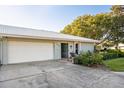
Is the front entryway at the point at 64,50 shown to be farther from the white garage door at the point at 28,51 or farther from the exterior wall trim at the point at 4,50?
the exterior wall trim at the point at 4,50

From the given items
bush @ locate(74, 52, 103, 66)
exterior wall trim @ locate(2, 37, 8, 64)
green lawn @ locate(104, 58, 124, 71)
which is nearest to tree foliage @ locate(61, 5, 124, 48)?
green lawn @ locate(104, 58, 124, 71)

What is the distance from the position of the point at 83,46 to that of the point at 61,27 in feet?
85.4

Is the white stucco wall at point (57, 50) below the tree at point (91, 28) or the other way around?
below

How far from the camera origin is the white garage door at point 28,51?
11.8 metres

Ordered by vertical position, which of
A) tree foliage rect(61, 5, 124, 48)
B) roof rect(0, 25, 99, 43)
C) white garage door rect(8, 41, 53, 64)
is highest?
tree foliage rect(61, 5, 124, 48)

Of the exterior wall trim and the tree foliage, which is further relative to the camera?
the tree foliage

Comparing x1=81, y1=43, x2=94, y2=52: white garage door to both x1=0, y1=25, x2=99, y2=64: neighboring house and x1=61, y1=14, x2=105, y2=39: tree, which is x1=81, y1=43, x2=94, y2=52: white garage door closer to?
x1=0, y1=25, x2=99, y2=64: neighboring house

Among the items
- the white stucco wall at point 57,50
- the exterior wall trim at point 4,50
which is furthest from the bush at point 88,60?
the exterior wall trim at point 4,50

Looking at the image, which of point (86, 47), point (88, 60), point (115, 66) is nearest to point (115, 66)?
point (115, 66)

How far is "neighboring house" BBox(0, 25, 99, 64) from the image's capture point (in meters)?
11.2

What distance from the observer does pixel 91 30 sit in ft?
88.4

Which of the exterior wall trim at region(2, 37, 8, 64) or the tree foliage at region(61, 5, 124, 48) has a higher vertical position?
the tree foliage at region(61, 5, 124, 48)

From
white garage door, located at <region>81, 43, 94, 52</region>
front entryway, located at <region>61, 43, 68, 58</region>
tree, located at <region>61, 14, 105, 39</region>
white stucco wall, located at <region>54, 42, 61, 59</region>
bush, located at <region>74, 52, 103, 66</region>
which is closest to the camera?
bush, located at <region>74, 52, 103, 66</region>
